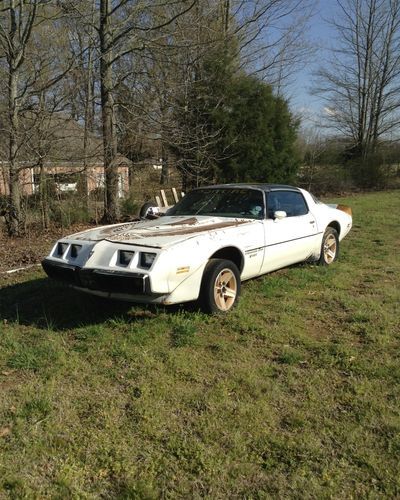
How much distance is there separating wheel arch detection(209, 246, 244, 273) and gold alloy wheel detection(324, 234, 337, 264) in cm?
240

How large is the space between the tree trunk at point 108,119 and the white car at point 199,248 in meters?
6.22

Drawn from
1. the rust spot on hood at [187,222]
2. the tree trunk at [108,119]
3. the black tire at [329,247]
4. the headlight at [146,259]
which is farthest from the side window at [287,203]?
the tree trunk at [108,119]

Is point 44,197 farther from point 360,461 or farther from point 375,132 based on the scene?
point 375,132

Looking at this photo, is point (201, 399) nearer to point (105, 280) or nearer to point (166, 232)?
point (105, 280)

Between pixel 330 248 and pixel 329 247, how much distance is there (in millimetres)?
35

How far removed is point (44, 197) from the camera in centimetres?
1048

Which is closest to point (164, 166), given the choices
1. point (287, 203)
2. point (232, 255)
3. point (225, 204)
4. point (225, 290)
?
point (287, 203)

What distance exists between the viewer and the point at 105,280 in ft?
14.2

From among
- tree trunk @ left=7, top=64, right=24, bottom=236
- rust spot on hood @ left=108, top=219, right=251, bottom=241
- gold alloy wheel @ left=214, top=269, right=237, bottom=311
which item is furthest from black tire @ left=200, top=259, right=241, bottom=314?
tree trunk @ left=7, top=64, right=24, bottom=236

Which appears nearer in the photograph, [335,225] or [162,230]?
[162,230]

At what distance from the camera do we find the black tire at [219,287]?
471cm

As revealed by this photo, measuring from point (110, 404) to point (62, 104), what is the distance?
865cm

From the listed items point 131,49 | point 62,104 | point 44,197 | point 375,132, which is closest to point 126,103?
point 131,49

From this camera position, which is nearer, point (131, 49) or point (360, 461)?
point (360, 461)
